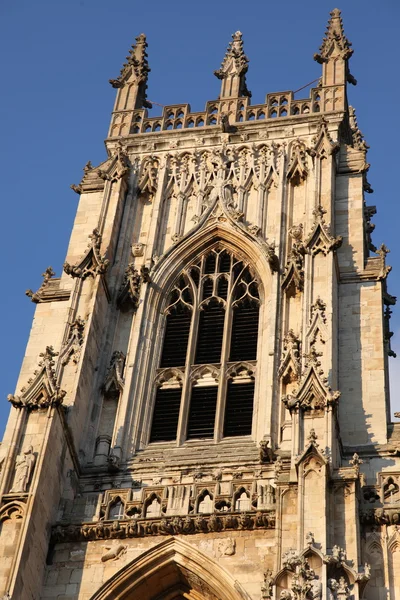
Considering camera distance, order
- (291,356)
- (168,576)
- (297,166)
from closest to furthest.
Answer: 1. (168,576)
2. (291,356)
3. (297,166)

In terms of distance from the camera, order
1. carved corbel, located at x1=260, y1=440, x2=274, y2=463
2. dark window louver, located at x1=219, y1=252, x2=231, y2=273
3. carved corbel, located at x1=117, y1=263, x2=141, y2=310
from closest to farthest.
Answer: carved corbel, located at x1=260, y1=440, x2=274, y2=463, carved corbel, located at x1=117, y1=263, x2=141, y2=310, dark window louver, located at x1=219, y1=252, x2=231, y2=273

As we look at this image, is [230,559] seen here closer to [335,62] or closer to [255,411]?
[255,411]

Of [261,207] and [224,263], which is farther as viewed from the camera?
[261,207]

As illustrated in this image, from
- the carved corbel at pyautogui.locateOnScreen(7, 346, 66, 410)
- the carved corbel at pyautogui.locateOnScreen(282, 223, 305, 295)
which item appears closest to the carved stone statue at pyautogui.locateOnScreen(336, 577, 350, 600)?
the carved corbel at pyautogui.locateOnScreen(7, 346, 66, 410)

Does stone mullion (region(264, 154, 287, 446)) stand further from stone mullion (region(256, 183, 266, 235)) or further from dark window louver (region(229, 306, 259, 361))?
stone mullion (region(256, 183, 266, 235))

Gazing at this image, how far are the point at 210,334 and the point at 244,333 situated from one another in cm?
70

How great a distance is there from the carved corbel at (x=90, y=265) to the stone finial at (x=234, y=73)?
708 centimetres

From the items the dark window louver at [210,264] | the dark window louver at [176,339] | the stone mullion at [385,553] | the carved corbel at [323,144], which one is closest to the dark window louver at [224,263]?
the dark window louver at [210,264]

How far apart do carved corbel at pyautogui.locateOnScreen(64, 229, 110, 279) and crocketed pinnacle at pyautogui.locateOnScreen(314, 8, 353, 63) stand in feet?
29.4

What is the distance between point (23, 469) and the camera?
22.4 meters

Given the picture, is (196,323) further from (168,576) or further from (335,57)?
(335,57)

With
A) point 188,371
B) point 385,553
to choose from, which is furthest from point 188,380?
point 385,553

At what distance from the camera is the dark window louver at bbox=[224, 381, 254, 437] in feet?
83.3

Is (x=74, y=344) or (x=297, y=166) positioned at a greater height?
(x=297, y=166)
